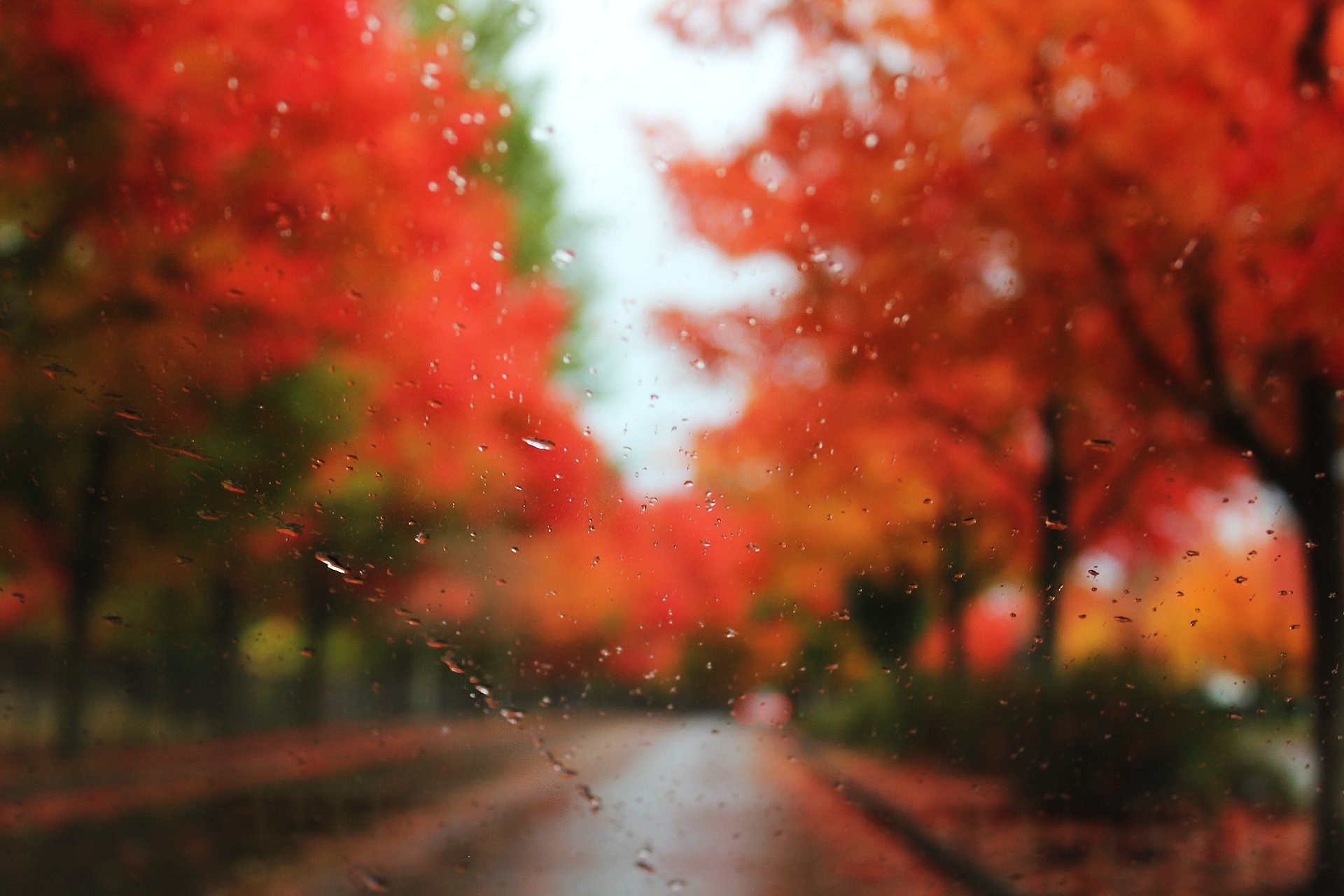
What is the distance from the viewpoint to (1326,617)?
4227mm

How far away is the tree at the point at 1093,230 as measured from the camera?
4.35m

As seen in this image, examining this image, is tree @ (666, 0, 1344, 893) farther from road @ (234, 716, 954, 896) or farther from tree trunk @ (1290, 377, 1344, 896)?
road @ (234, 716, 954, 896)

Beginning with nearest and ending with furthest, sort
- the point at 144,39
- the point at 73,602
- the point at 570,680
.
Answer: the point at 570,680, the point at 73,602, the point at 144,39

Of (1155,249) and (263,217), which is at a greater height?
(1155,249)

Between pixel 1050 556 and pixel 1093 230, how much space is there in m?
1.69

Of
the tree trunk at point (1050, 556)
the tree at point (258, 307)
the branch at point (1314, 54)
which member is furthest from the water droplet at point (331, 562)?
the branch at point (1314, 54)

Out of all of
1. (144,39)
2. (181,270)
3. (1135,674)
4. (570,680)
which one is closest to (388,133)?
(181,270)

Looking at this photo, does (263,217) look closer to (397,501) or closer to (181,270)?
(181,270)

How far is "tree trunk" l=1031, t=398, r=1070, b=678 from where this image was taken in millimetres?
3928

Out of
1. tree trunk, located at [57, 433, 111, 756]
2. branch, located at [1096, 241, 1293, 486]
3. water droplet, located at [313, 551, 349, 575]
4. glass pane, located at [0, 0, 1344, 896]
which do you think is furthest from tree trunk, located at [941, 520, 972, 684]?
tree trunk, located at [57, 433, 111, 756]

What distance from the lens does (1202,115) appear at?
5.22m

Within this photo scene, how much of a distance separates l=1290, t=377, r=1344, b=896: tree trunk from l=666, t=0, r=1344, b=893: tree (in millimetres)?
12

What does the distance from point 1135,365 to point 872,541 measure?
5.98 feet

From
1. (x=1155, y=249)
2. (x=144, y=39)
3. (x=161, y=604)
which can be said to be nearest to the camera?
(x=161, y=604)
